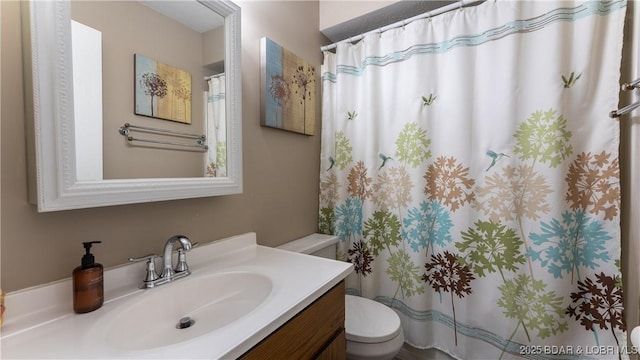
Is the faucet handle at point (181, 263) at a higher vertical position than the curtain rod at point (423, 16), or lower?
lower

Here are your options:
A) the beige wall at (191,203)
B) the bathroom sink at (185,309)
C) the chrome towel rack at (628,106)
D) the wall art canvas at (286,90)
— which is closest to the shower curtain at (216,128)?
the beige wall at (191,203)

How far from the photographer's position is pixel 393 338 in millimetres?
1138

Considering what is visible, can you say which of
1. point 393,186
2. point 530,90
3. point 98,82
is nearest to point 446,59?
point 530,90

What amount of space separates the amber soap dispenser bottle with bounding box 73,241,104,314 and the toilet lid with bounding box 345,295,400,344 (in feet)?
3.12

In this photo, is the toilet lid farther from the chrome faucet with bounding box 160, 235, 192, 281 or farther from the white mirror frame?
the white mirror frame

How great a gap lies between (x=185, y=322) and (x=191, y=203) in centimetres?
42

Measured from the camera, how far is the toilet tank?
141 cm

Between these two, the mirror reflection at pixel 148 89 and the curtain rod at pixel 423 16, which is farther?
the curtain rod at pixel 423 16

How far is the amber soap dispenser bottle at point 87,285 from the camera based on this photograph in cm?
65

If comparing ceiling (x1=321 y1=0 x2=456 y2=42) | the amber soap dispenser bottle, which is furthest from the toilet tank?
ceiling (x1=321 y1=0 x2=456 y2=42)

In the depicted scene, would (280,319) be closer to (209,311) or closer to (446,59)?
(209,311)

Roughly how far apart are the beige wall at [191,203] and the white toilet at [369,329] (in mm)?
342

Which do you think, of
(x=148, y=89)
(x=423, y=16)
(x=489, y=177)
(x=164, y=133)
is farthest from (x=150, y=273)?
(x=423, y=16)

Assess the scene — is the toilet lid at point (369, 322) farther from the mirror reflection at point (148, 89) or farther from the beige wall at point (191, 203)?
the mirror reflection at point (148, 89)
